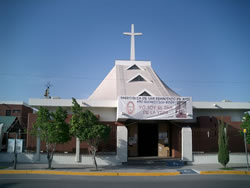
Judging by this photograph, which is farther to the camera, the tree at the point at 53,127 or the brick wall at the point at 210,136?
the brick wall at the point at 210,136

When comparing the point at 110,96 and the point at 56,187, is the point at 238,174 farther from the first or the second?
the point at 110,96

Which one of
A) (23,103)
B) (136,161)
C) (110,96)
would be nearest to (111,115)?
(110,96)

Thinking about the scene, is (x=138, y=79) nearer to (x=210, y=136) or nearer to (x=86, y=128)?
(x=210, y=136)

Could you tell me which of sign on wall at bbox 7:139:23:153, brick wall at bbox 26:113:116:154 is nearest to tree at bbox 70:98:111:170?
brick wall at bbox 26:113:116:154

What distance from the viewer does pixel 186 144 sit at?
16609 mm

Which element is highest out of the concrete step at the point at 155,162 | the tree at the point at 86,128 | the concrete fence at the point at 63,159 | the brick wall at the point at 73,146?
the tree at the point at 86,128

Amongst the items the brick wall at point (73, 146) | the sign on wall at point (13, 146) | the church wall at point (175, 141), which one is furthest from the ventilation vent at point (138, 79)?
the sign on wall at point (13, 146)

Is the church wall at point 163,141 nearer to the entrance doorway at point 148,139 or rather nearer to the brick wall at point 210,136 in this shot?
the entrance doorway at point 148,139

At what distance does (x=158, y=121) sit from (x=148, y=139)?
5.82 ft

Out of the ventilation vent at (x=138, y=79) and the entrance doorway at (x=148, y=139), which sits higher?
the ventilation vent at (x=138, y=79)

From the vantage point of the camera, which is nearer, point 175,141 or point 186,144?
point 186,144

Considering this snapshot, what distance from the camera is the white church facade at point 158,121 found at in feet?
52.2

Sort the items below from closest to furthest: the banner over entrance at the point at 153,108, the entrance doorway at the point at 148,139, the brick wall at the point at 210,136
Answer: the banner over entrance at the point at 153,108
the brick wall at the point at 210,136
the entrance doorway at the point at 148,139

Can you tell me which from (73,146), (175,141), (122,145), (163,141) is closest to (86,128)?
(122,145)
